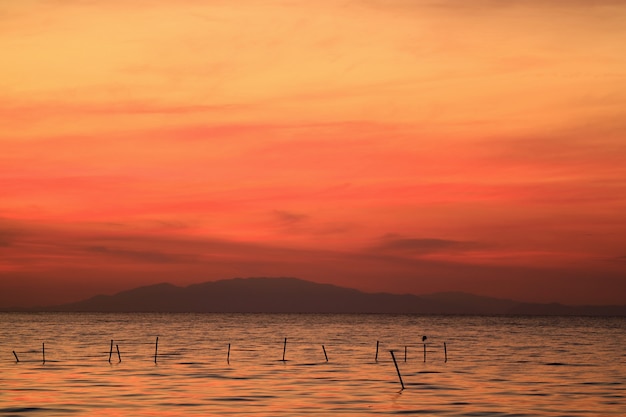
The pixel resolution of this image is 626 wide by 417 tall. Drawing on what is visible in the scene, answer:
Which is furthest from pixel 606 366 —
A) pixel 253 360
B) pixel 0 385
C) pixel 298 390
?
pixel 0 385

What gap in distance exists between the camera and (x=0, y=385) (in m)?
73.9

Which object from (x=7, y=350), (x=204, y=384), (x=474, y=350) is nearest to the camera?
(x=204, y=384)

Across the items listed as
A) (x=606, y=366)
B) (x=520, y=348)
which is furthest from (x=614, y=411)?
(x=520, y=348)

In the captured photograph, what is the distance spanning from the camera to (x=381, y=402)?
210 ft

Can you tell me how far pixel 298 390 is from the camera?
71.6 meters

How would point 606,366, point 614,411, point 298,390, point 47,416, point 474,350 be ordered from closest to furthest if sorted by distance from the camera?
point 47,416
point 614,411
point 298,390
point 606,366
point 474,350

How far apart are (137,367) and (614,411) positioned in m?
52.3

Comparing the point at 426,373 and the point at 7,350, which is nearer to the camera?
the point at 426,373

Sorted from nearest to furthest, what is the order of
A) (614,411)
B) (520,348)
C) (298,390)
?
(614,411) < (298,390) < (520,348)

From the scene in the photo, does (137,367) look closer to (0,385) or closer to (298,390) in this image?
(0,385)

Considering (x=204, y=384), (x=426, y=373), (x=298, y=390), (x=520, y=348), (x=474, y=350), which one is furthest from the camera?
(x=520, y=348)

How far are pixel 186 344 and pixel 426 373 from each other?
7003 centimetres

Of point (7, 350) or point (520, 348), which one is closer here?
point (7, 350)

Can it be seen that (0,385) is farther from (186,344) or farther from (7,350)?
(186,344)
